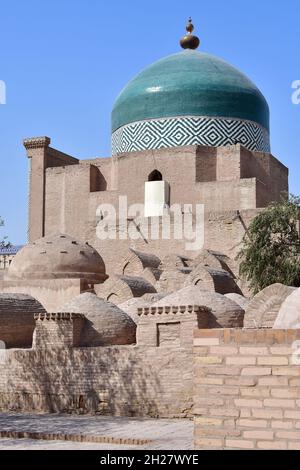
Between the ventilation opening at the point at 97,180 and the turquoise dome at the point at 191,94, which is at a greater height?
the turquoise dome at the point at 191,94

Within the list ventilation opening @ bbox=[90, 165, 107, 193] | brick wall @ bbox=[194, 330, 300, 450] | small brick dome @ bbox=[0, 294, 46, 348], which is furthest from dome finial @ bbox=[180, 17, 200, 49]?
brick wall @ bbox=[194, 330, 300, 450]

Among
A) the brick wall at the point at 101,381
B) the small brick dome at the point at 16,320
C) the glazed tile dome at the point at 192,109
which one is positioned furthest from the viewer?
the glazed tile dome at the point at 192,109

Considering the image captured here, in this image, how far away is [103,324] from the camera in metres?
11.3

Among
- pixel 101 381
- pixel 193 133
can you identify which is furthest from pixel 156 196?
pixel 101 381

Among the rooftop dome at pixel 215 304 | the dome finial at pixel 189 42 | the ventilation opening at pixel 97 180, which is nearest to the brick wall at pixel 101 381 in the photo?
the rooftop dome at pixel 215 304

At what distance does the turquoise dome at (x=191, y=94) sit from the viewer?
25594 mm

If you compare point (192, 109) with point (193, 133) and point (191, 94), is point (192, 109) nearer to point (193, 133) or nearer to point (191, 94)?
point (191, 94)

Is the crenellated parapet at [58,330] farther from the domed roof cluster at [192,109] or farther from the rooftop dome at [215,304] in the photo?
the domed roof cluster at [192,109]

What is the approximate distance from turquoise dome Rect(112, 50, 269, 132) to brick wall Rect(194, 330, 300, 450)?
21229 mm

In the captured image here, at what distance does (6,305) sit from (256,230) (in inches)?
269

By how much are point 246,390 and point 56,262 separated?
12.7 m

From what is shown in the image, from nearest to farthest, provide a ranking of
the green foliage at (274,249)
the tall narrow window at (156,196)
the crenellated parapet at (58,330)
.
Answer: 1. the crenellated parapet at (58,330)
2. the green foliage at (274,249)
3. the tall narrow window at (156,196)

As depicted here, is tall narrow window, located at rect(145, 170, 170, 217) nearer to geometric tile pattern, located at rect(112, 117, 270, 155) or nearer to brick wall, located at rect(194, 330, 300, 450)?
geometric tile pattern, located at rect(112, 117, 270, 155)
